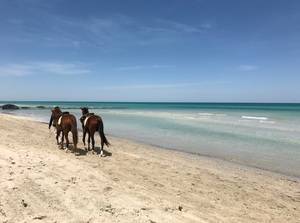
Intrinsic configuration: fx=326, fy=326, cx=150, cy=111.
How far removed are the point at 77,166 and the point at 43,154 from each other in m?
1.91

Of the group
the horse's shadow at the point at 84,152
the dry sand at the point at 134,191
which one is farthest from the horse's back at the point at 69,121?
the dry sand at the point at 134,191

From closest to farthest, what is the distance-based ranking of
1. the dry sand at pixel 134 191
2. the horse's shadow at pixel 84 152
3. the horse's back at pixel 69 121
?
the dry sand at pixel 134 191 < the horse's shadow at pixel 84 152 < the horse's back at pixel 69 121

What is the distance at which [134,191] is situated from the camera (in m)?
7.06

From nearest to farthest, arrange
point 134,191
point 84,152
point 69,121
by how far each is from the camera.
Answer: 1. point 134,191
2. point 84,152
3. point 69,121

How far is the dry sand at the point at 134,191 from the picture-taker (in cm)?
570

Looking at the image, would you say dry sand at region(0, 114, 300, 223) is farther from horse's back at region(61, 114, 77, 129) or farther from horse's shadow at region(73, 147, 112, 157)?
horse's back at region(61, 114, 77, 129)

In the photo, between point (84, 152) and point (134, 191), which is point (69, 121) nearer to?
point (84, 152)

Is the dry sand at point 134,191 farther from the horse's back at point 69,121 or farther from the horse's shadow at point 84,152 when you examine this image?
the horse's back at point 69,121

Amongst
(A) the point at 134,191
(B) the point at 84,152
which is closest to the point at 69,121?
(B) the point at 84,152

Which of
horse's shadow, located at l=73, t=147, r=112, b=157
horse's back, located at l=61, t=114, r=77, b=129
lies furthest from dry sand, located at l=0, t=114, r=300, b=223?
horse's back, located at l=61, t=114, r=77, b=129

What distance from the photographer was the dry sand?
5695 millimetres

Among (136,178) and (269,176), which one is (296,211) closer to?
(269,176)

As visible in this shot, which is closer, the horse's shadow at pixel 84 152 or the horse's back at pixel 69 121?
the horse's shadow at pixel 84 152

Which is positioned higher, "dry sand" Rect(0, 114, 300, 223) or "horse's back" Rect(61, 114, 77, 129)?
"horse's back" Rect(61, 114, 77, 129)
